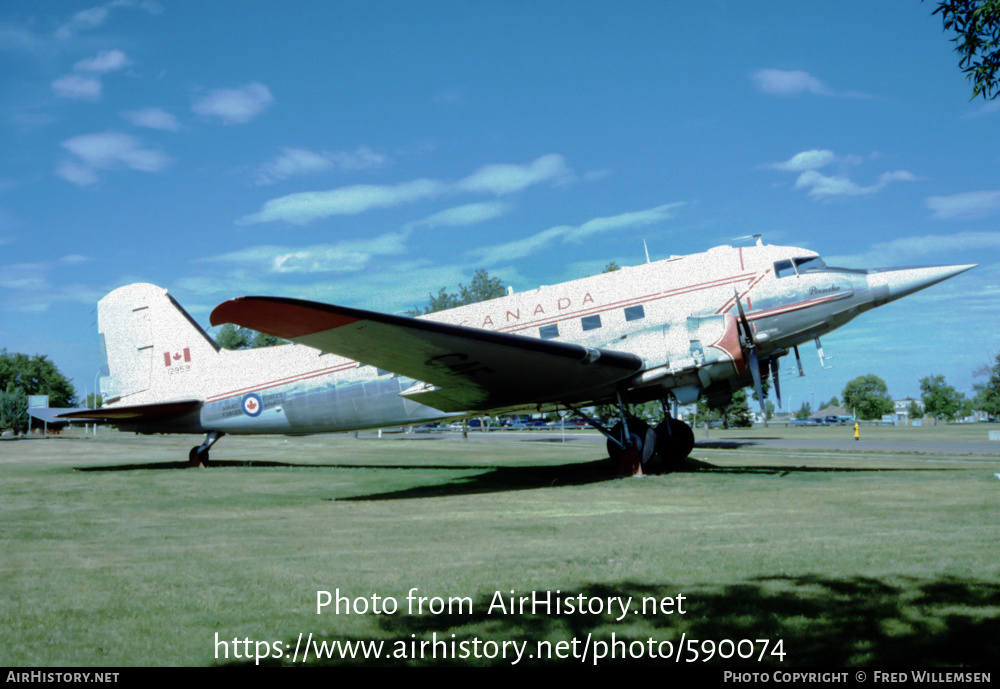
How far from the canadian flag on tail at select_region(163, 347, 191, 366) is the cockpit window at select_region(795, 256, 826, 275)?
17985 millimetres

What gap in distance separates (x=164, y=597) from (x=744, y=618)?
448 centimetres

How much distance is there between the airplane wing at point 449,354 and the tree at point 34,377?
11656 cm

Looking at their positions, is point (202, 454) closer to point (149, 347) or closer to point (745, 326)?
point (149, 347)

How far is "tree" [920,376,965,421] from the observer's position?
474 ft

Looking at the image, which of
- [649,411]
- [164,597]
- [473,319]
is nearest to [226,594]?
[164,597]

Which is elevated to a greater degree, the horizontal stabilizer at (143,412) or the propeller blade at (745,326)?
the propeller blade at (745,326)

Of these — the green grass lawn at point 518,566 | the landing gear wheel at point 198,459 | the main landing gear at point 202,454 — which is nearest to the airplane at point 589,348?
the main landing gear at point 202,454

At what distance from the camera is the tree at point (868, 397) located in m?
146

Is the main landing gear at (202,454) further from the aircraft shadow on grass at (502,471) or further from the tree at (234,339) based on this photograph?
the tree at (234,339)

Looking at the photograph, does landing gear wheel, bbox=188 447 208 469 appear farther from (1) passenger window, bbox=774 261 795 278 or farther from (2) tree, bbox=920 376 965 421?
(2) tree, bbox=920 376 965 421

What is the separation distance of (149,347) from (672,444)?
16.6 meters

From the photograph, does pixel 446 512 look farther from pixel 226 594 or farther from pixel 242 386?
pixel 242 386

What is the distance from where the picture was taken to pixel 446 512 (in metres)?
10.9

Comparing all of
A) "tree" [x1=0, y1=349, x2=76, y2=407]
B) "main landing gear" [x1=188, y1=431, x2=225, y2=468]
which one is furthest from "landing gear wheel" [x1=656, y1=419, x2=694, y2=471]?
"tree" [x1=0, y1=349, x2=76, y2=407]
